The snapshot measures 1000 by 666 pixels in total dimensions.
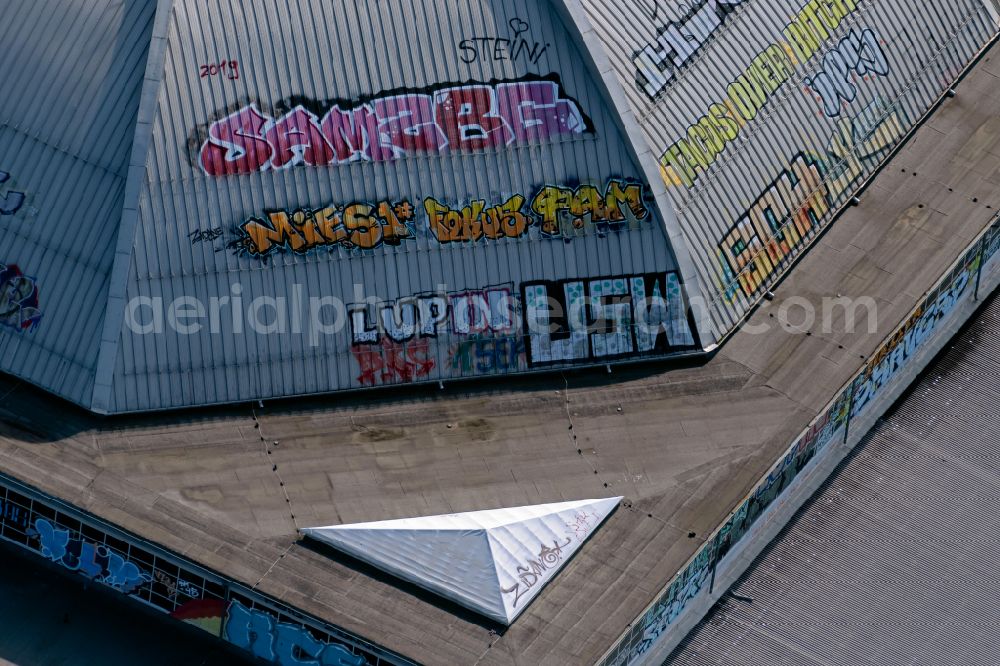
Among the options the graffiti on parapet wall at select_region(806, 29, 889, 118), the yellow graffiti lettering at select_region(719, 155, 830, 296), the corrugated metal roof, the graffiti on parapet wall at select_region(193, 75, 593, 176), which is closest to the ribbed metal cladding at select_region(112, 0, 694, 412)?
the corrugated metal roof

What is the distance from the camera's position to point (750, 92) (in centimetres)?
9388

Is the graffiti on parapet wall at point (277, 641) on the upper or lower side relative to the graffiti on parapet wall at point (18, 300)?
lower

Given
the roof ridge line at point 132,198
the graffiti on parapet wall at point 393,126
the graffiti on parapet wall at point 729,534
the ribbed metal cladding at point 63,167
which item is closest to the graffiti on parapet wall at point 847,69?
the graffiti on parapet wall at point 393,126

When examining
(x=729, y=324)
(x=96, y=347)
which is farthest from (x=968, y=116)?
(x=96, y=347)

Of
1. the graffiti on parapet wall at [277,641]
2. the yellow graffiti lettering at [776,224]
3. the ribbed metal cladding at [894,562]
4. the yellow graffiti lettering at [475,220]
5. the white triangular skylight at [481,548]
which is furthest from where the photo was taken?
the yellow graffiti lettering at [776,224]

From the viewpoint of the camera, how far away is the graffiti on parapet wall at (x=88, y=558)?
86.1 meters

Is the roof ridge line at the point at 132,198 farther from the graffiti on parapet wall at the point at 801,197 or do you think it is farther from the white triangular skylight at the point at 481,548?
the graffiti on parapet wall at the point at 801,197

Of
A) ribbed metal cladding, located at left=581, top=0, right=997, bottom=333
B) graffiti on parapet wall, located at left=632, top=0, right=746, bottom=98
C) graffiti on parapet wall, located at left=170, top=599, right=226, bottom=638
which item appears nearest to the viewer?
graffiti on parapet wall, located at left=170, top=599, right=226, bottom=638

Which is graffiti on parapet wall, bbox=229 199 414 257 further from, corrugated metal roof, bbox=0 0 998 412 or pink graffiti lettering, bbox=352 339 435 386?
pink graffiti lettering, bbox=352 339 435 386

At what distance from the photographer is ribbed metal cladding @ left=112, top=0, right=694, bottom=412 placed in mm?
87750

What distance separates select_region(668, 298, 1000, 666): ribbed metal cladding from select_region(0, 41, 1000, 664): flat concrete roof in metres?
6.12

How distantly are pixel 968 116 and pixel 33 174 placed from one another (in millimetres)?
51245

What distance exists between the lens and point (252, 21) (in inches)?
3460

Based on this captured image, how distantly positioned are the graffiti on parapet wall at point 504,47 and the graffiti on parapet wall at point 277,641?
28.2 metres
